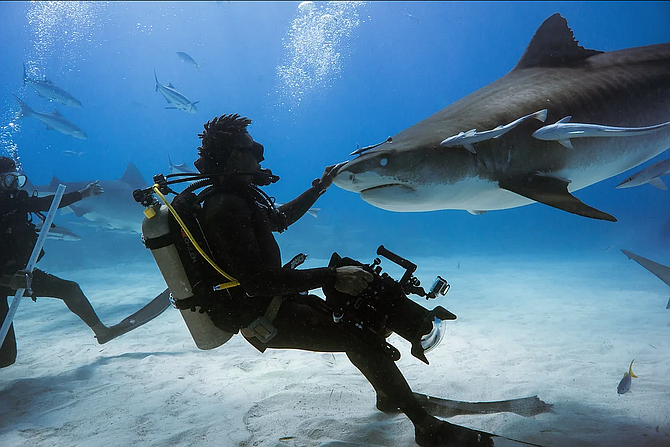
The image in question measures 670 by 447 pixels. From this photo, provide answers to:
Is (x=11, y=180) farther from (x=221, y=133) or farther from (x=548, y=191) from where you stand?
(x=548, y=191)

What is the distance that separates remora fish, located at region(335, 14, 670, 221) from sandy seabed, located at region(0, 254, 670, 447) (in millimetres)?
1664

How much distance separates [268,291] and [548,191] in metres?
2.03

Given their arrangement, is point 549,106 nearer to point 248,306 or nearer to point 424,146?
point 424,146

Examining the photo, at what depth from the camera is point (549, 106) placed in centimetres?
279

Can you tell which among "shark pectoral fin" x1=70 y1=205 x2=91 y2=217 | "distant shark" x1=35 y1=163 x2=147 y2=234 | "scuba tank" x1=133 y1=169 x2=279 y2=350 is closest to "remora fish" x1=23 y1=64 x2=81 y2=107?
"distant shark" x1=35 y1=163 x2=147 y2=234

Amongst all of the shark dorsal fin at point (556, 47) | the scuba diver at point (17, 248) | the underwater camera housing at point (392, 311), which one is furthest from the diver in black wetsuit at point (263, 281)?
the scuba diver at point (17, 248)

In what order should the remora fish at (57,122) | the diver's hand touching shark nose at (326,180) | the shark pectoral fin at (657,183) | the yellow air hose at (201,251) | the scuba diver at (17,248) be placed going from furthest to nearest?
the remora fish at (57,122) → the scuba diver at (17,248) → the shark pectoral fin at (657,183) → the diver's hand touching shark nose at (326,180) → the yellow air hose at (201,251)

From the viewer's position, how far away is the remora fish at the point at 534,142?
251cm

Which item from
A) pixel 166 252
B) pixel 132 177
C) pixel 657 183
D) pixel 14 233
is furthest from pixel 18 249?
pixel 132 177

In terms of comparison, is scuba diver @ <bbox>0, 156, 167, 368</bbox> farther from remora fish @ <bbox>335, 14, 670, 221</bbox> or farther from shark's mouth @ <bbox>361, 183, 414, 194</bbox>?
remora fish @ <bbox>335, 14, 670, 221</bbox>

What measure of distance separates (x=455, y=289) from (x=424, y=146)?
31.2ft

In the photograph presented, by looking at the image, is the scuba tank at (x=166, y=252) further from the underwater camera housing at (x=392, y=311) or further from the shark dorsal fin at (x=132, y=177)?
the shark dorsal fin at (x=132, y=177)

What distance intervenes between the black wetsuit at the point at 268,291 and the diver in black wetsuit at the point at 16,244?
3.32m

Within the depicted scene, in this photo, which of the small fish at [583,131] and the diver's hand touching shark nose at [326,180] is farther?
the diver's hand touching shark nose at [326,180]
